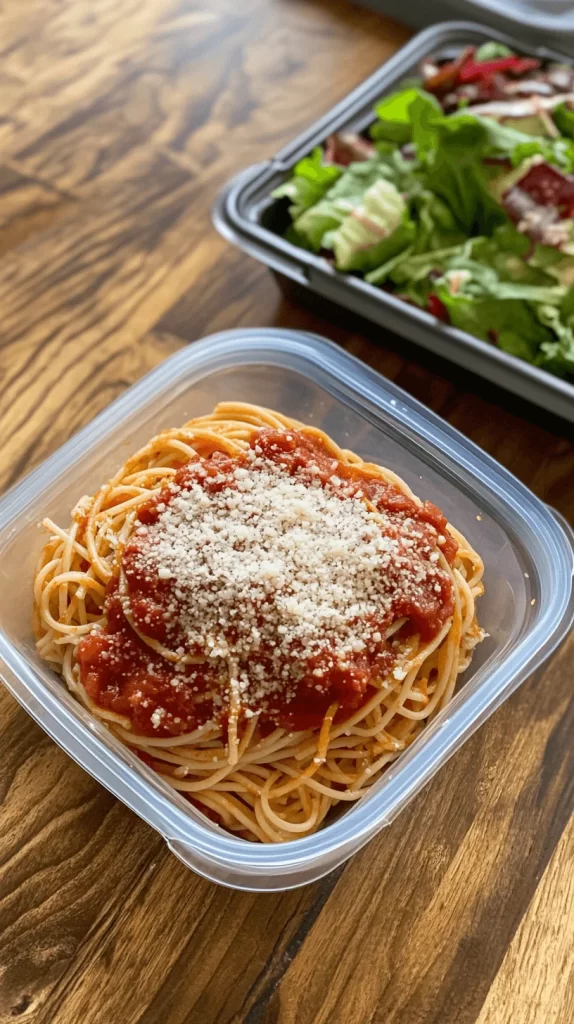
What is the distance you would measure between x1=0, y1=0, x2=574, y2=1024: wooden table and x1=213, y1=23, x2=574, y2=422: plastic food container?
3.8 inches

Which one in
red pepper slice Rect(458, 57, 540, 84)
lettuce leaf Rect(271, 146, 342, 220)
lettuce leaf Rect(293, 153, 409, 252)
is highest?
red pepper slice Rect(458, 57, 540, 84)

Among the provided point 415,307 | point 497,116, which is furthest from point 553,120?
point 415,307

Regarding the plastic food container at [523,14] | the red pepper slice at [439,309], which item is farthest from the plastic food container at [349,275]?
the plastic food container at [523,14]

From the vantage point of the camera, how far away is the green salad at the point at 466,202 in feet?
6.23

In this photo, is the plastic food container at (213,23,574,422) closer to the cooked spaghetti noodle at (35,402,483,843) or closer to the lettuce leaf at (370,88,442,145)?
the lettuce leaf at (370,88,442,145)

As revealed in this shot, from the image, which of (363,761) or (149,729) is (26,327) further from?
(363,761)

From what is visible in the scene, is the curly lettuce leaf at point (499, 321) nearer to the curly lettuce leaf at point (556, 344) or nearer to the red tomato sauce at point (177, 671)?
the curly lettuce leaf at point (556, 344)

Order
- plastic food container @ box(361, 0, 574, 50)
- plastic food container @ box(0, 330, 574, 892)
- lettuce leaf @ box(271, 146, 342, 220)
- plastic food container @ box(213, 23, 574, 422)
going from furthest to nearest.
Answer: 1. plastic food container @ box(361, 0, 574, 50)
2. lettuce leaf @ box(271, 146, 342, 220)
3. plastic food container @ box(213, 23, 574, 422)
4. plastic food container @ box(0, 330, 574, 892)

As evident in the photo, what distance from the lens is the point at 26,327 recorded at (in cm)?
209

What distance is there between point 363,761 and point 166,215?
4.92 ft

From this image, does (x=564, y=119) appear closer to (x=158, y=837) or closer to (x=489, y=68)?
(x=489, y=68)

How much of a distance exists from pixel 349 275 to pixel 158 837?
47.6 inches

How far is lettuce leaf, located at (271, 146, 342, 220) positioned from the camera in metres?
2.07

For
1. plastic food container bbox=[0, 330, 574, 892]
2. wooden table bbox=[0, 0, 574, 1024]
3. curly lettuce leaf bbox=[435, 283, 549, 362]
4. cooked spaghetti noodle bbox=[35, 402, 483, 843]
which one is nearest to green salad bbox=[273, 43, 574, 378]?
curly lettuce leaf bbox=[435, 283, 549, 362]
